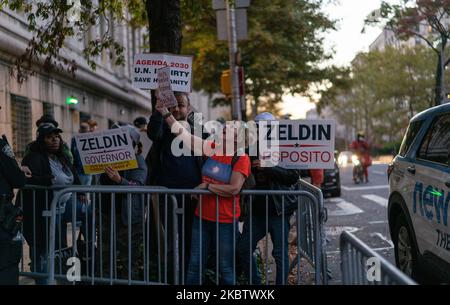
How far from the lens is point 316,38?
95.9ft

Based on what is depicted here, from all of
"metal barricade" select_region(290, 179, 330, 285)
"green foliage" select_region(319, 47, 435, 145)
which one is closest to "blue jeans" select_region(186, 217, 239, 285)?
"metal barricade" select_region(290, 179, 330, 285)

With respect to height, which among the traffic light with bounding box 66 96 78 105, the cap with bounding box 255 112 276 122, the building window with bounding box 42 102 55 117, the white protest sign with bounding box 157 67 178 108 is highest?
the traffic light with bounding box 66 96 78 105

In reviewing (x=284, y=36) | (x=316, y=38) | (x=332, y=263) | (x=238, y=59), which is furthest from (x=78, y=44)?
(x=332, y=263)

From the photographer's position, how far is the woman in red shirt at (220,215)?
5316 millimetres

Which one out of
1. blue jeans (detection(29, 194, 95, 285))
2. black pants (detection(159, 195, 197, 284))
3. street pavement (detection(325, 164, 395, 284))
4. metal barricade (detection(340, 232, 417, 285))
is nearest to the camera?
metal barricade (detection(340, 232, 417, 285))

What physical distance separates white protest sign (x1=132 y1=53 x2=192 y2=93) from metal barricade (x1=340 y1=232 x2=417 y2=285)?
3.11 meters

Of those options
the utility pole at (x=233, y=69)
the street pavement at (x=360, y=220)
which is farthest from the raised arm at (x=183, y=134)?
the utility pole at (x=233, y=69)

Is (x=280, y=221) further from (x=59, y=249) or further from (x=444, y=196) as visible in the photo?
(x=59, y=249)

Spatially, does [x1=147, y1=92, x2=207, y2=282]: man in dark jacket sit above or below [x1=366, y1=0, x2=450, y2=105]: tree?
below

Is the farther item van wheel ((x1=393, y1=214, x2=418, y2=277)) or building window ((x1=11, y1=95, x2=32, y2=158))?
building window ((x1=11, y1=95, x2=32, y2=158))

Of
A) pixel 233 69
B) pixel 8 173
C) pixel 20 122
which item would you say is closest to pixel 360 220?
pixel 233 69

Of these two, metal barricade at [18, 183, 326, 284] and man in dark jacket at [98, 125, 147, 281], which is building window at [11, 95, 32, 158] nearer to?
metal barricade at [18, 183, 326, 284]

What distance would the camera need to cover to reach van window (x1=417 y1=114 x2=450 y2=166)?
5652 millimetres

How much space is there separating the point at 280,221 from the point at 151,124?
4.84ft
